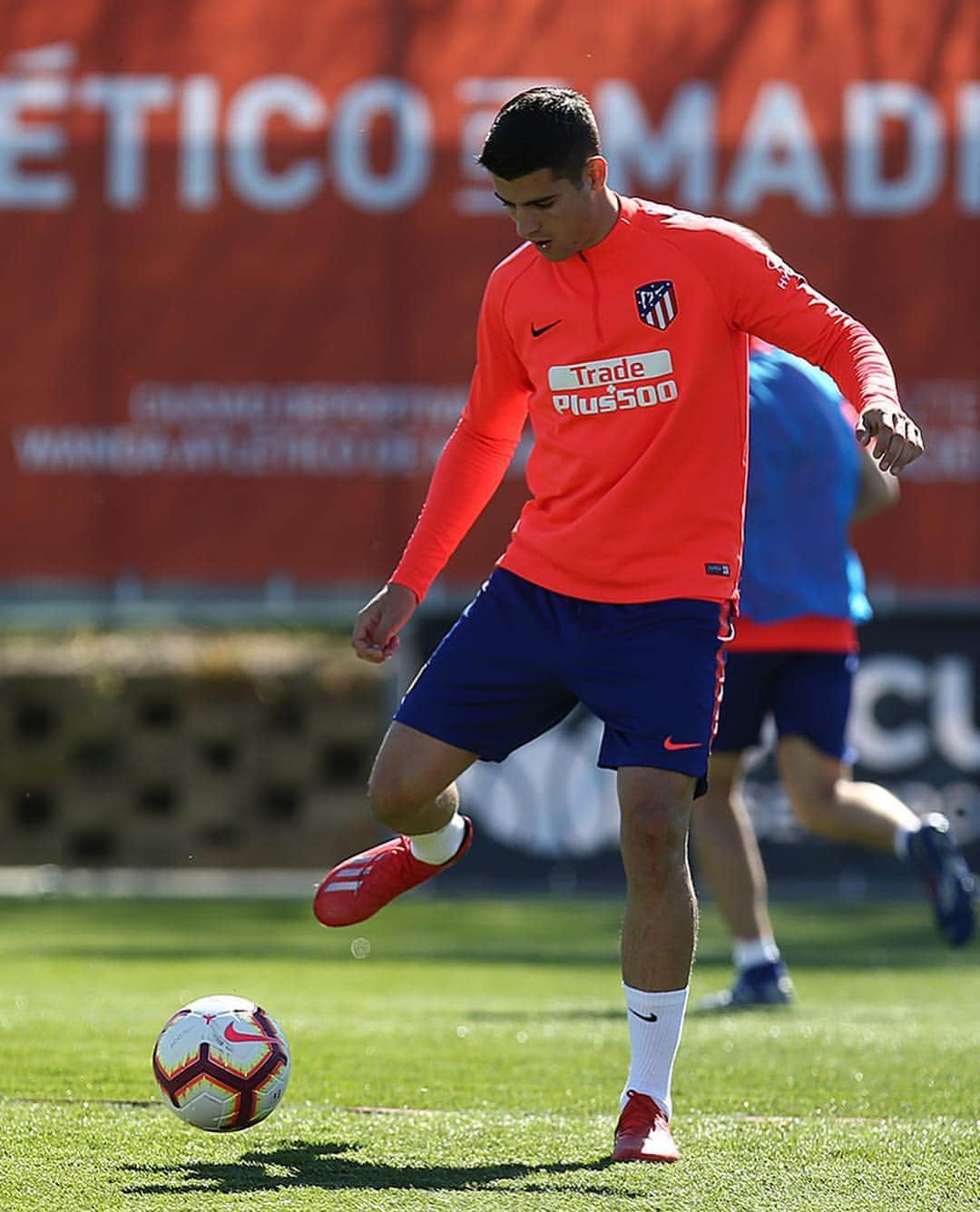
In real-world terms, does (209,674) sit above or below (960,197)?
below

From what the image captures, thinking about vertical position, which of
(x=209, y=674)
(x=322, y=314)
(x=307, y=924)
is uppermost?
(x=322, y=314)

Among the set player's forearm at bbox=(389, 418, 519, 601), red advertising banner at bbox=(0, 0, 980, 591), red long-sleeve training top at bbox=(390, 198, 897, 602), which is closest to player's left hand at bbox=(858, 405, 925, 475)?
red long-sleeve training top at bbox=(390, 198, 897, 602)

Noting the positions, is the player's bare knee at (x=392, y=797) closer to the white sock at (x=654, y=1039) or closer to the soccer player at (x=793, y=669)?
the white sock at (x=654, y=1039)

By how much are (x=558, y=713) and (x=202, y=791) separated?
6.79 meters

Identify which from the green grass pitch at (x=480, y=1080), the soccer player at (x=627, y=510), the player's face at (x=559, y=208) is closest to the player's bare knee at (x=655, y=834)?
the soccer player at (x=627, y=510)

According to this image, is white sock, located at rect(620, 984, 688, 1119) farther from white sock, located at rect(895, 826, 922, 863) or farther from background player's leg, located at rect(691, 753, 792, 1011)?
white sock, located at rect(895, 826, 922, 863)

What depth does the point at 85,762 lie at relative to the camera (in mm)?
11562

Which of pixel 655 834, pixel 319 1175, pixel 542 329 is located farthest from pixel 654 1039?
pixel 542 329

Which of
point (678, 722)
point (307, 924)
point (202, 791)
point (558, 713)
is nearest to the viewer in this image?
point (678, 722)

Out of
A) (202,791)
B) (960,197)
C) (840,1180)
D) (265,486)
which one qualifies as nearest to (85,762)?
(202,791)

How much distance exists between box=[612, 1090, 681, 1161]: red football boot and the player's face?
1705mm

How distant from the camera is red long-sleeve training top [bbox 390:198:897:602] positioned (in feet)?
15.2

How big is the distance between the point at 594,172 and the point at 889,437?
2.83ft

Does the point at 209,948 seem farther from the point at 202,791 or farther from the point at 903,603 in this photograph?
the point at 903,603
